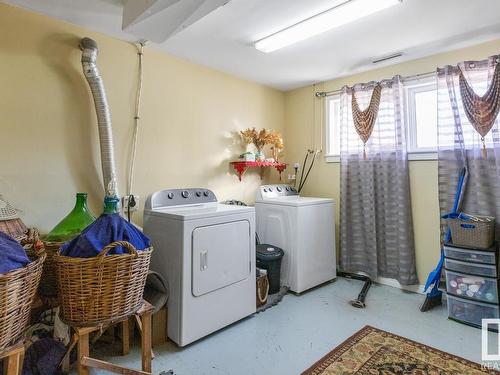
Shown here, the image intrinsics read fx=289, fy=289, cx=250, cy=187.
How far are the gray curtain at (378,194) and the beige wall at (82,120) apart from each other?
1.35m

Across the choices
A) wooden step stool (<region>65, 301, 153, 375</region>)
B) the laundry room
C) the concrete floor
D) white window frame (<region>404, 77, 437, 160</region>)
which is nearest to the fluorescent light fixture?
the laundry room

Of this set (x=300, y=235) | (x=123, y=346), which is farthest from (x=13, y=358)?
(x=300, y=235)

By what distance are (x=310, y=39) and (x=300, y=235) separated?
1.74 m

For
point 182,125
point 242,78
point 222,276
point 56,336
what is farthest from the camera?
point 242,78

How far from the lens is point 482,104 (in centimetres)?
238

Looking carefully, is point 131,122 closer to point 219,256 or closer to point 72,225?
point 72,225

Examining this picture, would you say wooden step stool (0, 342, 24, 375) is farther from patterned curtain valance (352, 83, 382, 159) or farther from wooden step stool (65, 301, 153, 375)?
patterned curtain valance (352, 83, 382, 159)

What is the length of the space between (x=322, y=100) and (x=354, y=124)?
1.94 ft

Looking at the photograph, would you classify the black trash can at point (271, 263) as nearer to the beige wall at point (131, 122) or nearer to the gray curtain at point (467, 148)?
the beige wall at point (131, 122)

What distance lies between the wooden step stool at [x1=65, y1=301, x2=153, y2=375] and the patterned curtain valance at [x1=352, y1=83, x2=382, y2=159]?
2.56 metres

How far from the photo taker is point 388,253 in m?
2.96

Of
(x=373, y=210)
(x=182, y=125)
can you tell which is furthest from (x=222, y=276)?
(x=373, y=210)

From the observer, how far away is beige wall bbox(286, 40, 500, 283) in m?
2.72

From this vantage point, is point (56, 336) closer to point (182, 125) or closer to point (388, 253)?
point (182, 125)
